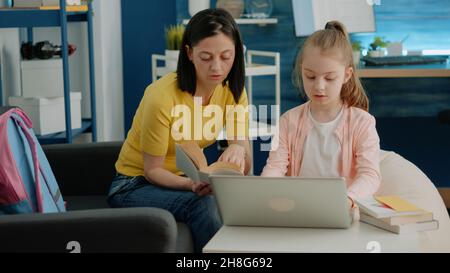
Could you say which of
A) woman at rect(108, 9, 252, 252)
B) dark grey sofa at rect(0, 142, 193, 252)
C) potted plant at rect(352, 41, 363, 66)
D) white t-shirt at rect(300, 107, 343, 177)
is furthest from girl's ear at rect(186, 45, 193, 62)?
potted plant at rect(352, 41, 363, 66)

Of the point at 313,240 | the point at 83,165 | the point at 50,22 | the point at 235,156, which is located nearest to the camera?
the point at 313,240

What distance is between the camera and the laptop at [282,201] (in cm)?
159

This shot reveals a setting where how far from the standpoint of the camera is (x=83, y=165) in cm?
256

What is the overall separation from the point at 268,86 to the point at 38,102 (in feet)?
4.36

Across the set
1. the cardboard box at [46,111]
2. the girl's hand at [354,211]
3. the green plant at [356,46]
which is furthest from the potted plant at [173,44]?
the girl's hand at [354,211]

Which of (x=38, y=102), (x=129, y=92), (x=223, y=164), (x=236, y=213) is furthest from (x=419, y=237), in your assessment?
(x=129, y=92)

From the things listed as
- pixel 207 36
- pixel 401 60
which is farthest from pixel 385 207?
pixel 401 60

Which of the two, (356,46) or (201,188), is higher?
(356,46)

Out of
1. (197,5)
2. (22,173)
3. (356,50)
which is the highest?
(197,5)

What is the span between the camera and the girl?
195 cm

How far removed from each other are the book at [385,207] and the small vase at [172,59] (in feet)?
7.23

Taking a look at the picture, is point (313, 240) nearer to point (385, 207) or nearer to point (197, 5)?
point (385, 207)

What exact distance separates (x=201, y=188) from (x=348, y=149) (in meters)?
0.40

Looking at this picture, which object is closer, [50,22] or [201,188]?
[201,188]
